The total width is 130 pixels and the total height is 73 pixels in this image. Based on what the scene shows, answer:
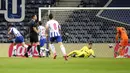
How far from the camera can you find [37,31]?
2231cm

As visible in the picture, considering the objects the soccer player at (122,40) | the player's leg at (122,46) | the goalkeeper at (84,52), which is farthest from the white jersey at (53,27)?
the player's leg at (122,46)

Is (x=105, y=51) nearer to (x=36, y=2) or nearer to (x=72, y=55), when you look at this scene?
(x=72, y=55)

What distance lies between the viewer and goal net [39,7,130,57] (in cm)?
2497

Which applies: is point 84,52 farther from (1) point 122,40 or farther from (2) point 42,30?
(2) point 42,30

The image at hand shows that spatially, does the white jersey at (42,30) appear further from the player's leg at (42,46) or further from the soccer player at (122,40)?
the soccer player at (122,40)

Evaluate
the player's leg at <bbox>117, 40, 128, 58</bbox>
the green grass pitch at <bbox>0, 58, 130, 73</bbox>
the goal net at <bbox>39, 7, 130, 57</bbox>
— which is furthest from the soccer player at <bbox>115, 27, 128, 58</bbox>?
the green grass pitch at <bbox>0, 58, 130, 73</bbox>

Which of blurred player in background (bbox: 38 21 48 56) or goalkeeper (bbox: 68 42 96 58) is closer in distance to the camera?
blurred player in background (bbox: 38 21 48 56)

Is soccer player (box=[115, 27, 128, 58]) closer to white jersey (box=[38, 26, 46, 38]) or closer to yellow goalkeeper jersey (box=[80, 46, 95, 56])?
yellow goalkeeper jersey (box=[80, 46, 95, 56])

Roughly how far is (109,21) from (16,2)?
650cm

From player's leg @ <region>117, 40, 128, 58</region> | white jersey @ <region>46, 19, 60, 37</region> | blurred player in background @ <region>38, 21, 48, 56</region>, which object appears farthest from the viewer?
player's leg @ <region>117, 40, 128, 58</region>

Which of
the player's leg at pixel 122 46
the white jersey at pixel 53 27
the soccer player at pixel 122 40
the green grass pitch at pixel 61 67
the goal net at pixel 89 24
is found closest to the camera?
the green grass pitch at pixel 61 67

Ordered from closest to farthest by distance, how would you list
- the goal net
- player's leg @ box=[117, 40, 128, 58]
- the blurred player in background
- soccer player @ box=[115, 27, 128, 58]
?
the blurred player in background, soccer player @ box=[115, 27, 128, 58], player's leg @ box=[117, 40, 128, 58], the goal net

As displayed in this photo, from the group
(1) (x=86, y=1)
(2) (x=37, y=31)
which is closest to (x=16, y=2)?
(1) (x=86, y=1)

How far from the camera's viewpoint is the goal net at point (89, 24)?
25.0 metres
